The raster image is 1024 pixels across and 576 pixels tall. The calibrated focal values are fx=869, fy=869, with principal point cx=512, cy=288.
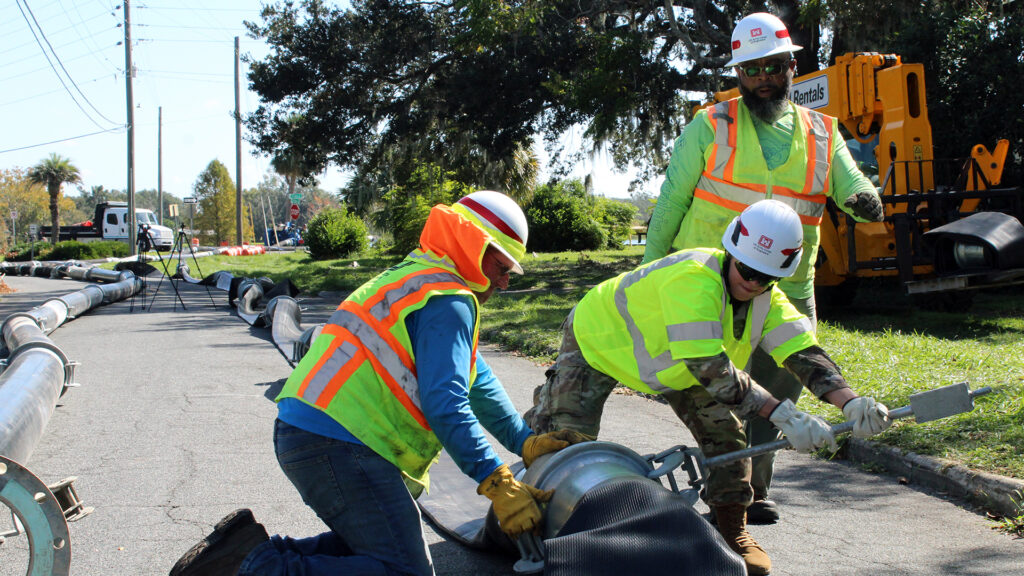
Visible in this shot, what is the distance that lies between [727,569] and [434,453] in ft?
3.62

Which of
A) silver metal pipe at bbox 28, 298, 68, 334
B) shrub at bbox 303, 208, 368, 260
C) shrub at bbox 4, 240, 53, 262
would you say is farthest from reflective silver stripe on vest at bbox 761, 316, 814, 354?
shrub at bbox 4, 240, 53, 262

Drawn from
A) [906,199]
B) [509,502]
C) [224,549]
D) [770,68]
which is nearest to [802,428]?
[509,502]

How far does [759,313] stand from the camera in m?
3.68

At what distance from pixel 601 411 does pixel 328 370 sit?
4.45 feet

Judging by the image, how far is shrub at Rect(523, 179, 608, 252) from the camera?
31516 mm

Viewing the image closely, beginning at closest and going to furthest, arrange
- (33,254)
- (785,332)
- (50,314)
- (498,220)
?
(498,220)
(785,332)
(50,314)
(33,254)

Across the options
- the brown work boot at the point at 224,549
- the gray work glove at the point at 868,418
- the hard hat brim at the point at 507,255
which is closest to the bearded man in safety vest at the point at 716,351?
the gray work glove at the point at 868,418

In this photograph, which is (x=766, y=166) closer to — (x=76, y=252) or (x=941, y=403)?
(x=941, y=403)

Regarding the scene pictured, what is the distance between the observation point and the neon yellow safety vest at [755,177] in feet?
13.9

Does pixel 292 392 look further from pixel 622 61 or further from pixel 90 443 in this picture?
pixel 622 61

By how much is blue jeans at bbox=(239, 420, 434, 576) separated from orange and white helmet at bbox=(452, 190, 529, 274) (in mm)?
843

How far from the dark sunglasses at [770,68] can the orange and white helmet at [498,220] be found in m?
1.78

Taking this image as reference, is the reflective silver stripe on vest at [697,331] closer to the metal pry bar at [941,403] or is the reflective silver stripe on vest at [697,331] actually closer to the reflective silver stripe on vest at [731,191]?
the metal pry bar at [941,403]

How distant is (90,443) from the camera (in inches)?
233
